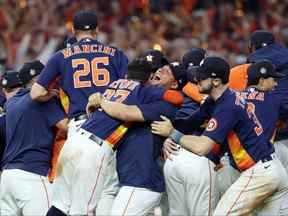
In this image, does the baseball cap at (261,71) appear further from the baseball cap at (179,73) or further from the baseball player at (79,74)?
the baseball player at (79,74)

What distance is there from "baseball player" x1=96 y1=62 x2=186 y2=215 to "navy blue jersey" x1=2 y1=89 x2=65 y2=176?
1.07 m

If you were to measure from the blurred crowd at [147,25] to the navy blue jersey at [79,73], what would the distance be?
337 inches

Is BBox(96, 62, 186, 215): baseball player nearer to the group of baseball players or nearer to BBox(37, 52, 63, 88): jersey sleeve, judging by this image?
the group of baseball players

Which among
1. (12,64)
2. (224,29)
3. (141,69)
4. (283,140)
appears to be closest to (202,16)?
(224,29)

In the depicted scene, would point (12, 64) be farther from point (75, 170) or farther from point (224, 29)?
point (75, 170)

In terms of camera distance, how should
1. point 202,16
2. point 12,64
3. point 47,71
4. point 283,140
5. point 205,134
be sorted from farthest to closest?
point 202,16, point 12,64, point 283,140, point 47,71, point 205,134

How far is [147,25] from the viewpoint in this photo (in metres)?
20.0

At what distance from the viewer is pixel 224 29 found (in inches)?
788

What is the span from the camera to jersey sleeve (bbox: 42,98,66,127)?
1020cm

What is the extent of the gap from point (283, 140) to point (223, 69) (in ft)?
6.75

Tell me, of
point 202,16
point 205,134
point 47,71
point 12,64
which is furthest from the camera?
point 202,16

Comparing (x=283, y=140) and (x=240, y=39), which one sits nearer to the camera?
(x=283, y=140)

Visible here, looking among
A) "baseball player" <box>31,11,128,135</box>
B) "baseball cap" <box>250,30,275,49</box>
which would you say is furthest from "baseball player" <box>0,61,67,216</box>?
"baseball cap" <box>250,30,275,49</box>

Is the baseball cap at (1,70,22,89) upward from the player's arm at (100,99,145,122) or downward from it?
downward
